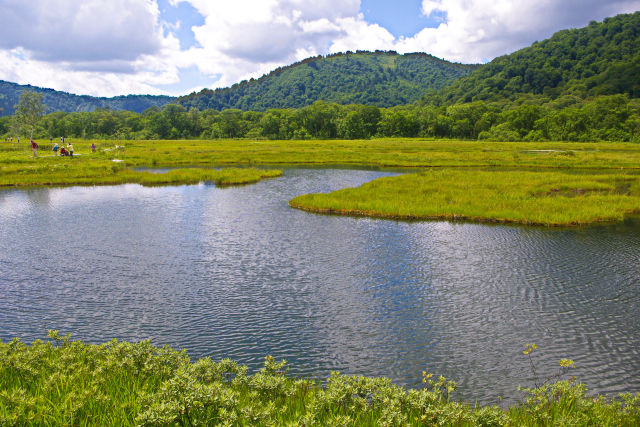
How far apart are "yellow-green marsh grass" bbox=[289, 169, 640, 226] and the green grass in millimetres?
26033

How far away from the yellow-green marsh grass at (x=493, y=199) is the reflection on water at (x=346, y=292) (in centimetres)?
208

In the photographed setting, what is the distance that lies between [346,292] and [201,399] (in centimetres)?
1282

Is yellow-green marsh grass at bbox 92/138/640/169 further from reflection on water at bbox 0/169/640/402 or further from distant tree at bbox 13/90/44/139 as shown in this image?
reflection on water at bbox 0/169/640/402

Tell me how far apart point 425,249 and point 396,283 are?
715 cm

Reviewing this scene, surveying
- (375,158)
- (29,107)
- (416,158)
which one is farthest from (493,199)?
(29,107)

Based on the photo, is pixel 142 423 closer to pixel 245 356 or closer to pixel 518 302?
pixel 245 356

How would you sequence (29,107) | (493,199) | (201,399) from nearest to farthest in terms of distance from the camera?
(201,399) < (493,199) < (29,107)

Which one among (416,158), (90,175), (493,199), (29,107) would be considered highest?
(29,107)

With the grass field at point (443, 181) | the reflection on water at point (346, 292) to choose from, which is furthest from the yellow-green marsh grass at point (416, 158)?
the reflection on water at point (346, 292)

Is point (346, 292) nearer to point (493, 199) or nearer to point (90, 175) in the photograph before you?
point (493, 199)

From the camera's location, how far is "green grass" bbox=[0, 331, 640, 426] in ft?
28.8

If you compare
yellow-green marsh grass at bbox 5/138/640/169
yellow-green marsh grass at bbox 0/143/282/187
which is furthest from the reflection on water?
yellow-green marsh grass at bbox 5/138/640/169

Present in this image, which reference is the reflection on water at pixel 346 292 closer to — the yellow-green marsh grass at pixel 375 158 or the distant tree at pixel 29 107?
the yellow-green marsh grass at pixel 375 158

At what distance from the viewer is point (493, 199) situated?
137 feet
